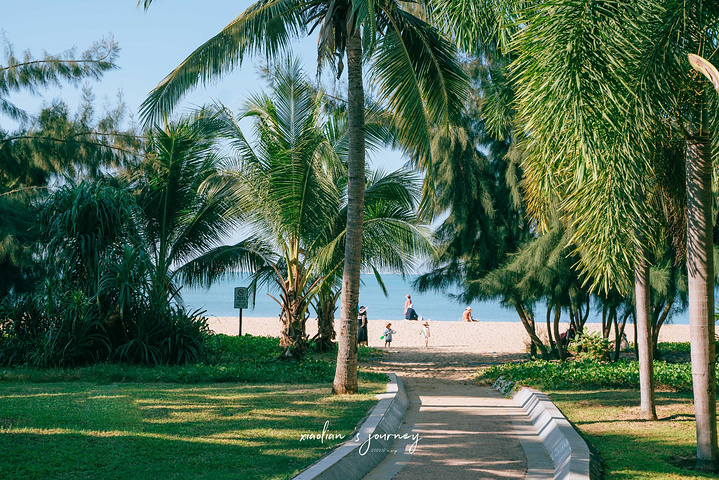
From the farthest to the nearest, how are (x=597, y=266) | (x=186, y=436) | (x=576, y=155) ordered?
(x=186, y=436), (x=597, y=266), (x=576, y=155)

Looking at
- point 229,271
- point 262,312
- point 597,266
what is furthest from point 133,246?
point 262,312

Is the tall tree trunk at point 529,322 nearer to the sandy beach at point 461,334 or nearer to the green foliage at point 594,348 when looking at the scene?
the green foliage at point 594,348

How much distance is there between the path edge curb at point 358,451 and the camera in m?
5.11

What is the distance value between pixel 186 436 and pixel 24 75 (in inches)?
459

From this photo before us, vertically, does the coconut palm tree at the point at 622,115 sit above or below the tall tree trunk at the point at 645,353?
above

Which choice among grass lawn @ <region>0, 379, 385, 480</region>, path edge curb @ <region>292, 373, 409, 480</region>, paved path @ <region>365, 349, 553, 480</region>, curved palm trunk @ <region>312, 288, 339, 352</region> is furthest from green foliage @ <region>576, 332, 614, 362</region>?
path edge curb @ <region>292, 373, 409, 480</region>

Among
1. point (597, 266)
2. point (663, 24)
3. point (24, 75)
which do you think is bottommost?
point (597, 266)

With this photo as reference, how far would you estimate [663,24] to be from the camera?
544 cm

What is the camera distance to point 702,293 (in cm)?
593

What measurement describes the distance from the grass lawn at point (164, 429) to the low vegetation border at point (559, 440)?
2.25m

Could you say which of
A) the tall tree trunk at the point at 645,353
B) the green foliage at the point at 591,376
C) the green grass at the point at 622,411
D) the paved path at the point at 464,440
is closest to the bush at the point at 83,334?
the paved path at the point at 464,440

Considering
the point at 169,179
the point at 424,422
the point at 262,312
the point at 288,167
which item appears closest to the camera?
the point at 424,422

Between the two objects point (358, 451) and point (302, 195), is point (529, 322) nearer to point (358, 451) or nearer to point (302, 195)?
point (302, 195)

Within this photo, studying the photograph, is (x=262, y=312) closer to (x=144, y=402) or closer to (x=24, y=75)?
(x=24, y=75)
